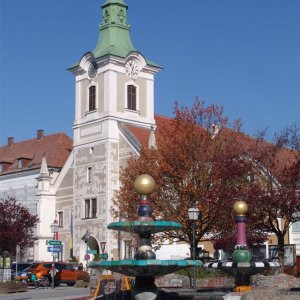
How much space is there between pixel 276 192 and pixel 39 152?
47759 mm

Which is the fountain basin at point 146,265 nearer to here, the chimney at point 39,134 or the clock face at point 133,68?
the clock face at point 133,68

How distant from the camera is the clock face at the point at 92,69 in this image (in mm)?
67494

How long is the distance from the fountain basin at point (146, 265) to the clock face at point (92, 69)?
49.7 m

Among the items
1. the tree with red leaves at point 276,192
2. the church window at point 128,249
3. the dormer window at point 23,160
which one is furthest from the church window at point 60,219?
the tree with red leaves at point 276,192

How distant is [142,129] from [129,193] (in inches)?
706

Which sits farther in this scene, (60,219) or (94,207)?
(60,219)

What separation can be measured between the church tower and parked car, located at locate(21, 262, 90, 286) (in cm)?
1734

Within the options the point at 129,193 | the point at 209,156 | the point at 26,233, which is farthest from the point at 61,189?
the point at 209,156

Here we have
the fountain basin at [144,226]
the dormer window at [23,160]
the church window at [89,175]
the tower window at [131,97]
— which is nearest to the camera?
the fountain basin at [144,226]

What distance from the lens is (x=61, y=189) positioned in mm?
70750

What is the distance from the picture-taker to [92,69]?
6794cm

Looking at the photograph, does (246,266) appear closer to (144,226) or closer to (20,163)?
(144,226)

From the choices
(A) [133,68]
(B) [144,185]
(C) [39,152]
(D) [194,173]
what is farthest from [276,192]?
(C) [39,152]

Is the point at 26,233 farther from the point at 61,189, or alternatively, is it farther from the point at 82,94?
the point at 82,94
